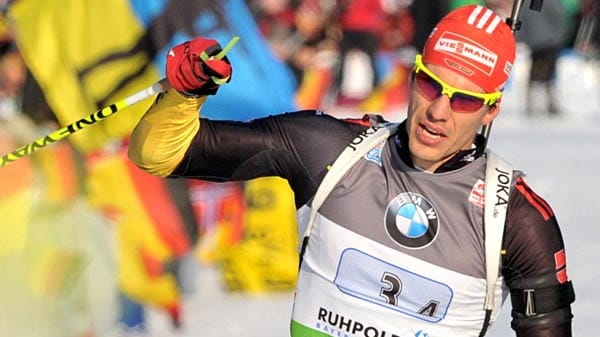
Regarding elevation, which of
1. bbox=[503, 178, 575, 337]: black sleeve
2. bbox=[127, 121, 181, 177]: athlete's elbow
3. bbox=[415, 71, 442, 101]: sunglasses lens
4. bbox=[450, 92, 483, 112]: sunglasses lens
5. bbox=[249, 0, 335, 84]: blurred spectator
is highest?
bbox=[249, 0, 335, 84]: blurred spectator

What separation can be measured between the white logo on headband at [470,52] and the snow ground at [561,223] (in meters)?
3.31

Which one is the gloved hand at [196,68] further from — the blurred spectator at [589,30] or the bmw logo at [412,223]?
the blurred spectator at [589,30]

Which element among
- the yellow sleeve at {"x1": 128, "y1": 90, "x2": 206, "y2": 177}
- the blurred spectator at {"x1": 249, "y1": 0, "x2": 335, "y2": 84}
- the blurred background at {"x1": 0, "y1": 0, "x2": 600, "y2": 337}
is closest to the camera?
the yellow sleeve at {"x1": 128, "y1": 90, "x2": 206, "y2": 177}

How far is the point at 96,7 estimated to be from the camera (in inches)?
259

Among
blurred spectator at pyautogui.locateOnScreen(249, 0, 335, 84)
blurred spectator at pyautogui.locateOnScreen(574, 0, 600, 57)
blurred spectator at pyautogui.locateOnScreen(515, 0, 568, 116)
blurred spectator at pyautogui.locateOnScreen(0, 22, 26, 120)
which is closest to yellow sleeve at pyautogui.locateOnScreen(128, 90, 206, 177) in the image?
blurred spectator at pyautogui.locateOnScreen(0, 22, 26, 120)

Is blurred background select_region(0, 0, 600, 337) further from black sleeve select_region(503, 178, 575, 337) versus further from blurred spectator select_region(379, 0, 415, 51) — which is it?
blurred spectator select_region(379, 0, 415, 51)

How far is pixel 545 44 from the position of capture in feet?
49.8

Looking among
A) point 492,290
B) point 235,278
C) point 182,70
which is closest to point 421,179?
point 492,290

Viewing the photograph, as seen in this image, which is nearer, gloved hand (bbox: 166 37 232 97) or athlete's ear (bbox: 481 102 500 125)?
gloved hand (bbox: 166 37 232 97)

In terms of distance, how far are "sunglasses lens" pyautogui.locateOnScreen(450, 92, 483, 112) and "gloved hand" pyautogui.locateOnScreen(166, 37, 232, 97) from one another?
595 millimetres

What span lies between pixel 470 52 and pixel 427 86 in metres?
0.14

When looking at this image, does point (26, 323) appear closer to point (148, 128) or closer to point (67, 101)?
point (67, 101)

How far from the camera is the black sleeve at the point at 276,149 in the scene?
10.9ft

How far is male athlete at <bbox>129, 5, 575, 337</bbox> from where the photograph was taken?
10.6ft
